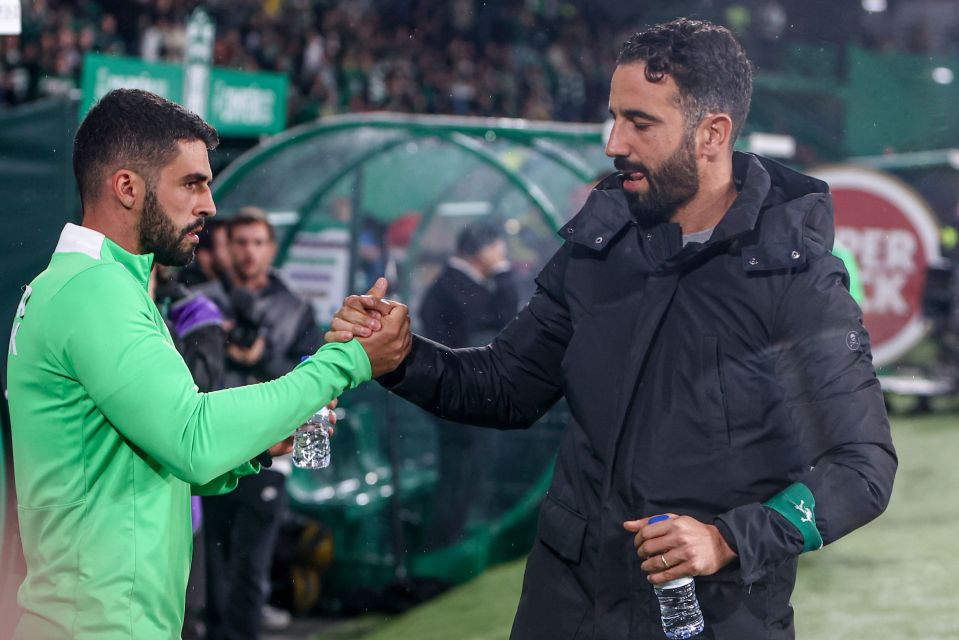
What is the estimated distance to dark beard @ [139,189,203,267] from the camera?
228 centimetres

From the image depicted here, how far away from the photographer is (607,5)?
66.4 feet

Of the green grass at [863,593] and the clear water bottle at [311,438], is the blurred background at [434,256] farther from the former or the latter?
the clear water bottle at [311,438]

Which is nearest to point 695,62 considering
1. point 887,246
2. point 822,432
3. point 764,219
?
point 764,219

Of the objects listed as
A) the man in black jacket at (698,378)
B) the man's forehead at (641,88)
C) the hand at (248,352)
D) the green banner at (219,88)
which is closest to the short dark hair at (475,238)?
the green banner at (219,88)

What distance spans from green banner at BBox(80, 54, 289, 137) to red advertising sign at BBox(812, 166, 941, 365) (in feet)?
16.3

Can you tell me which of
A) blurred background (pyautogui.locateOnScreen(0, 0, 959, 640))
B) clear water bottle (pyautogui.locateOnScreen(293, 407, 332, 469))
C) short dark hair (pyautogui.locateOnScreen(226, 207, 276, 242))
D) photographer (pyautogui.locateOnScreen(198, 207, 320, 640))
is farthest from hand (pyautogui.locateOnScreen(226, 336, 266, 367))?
clear water bottle (pyautogui.locateOnScreen(293, 407, 332, 469))

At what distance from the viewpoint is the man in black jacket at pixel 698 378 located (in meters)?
2.22

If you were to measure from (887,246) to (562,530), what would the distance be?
26.5 feet

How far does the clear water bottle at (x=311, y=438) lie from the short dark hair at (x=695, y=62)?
3.37 feet

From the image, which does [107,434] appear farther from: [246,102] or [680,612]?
[246,102]

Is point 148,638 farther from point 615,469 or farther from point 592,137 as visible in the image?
point 592,137

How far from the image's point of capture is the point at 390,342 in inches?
102

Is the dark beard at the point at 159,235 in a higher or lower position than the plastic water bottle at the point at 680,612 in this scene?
higher

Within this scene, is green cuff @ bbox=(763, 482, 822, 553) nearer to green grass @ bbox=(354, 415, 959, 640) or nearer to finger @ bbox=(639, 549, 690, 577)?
finger @ bbox=(639, 549, 690, 577)
